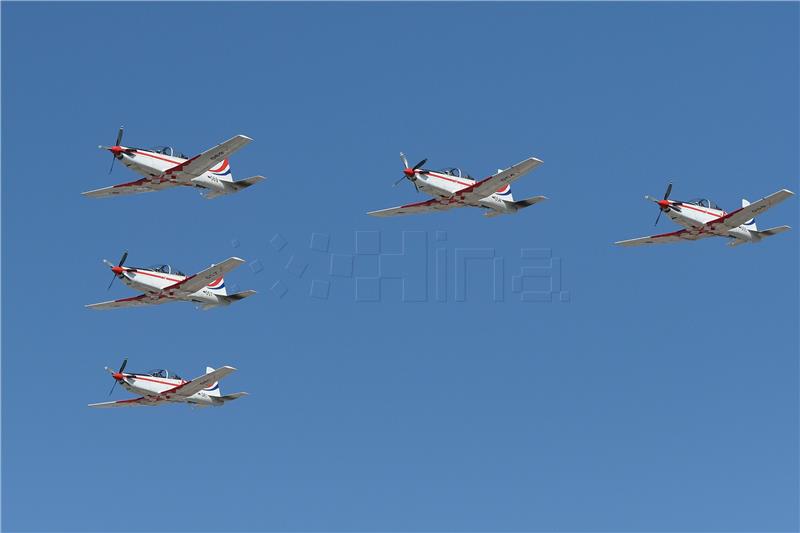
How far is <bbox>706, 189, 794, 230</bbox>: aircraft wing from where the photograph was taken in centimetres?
9206

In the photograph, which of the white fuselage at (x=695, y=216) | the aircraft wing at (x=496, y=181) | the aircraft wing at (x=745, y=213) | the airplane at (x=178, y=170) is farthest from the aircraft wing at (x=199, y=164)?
the aircraft wing at (x=745, y=213)

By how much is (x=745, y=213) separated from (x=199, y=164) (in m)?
32.4

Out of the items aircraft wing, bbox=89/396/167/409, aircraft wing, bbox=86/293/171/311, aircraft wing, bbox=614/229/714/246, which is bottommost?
aircraft wing, bbox=89/396/167/409

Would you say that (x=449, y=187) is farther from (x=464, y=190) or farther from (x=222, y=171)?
(x=222, y=171)

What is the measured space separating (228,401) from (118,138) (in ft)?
60.9

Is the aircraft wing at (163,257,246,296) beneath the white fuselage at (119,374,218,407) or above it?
above

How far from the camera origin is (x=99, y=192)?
93.6 metres

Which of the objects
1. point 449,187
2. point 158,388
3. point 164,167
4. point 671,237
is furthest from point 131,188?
point 671,237

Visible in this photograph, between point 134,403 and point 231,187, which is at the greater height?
point 231,187

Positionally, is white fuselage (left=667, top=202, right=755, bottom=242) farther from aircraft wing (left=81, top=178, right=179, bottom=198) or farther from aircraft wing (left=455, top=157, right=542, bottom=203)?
aircraft wing (left=81, top=178, right=179, bottom=198)

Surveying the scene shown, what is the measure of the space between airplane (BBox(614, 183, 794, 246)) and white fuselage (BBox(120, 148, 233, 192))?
2502cm

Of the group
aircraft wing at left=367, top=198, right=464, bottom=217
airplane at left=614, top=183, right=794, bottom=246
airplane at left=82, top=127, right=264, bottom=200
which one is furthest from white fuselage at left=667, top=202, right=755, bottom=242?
airplane at left=82, top=127, right=264, bottom=200

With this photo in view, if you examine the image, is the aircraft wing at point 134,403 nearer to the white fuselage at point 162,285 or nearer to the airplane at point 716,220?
the white fuselage at point 162,285

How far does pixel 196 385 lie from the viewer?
312 feet
